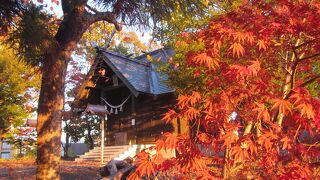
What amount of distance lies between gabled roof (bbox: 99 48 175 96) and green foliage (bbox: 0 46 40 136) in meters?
5.18

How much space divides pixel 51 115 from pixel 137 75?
1336 cm

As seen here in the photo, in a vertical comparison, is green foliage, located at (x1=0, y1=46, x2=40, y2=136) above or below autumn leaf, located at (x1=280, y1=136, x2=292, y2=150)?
above

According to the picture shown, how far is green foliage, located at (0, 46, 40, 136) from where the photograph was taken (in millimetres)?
19672

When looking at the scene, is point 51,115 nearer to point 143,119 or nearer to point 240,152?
point 240,152

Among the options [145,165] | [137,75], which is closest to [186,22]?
[137,75]

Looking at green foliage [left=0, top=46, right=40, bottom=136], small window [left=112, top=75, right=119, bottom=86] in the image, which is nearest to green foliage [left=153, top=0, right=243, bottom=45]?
small window [left=112, top=75, right=119, bottom=86]

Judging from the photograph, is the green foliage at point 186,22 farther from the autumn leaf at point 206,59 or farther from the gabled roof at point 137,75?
the autumn leaf at point 206,59

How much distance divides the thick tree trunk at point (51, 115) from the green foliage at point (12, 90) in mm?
15232

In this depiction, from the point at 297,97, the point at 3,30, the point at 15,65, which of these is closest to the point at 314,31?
the point at 297,97

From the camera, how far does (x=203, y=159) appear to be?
130 inches

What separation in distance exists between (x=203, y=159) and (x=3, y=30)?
4.01 metres

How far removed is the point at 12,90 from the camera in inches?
782

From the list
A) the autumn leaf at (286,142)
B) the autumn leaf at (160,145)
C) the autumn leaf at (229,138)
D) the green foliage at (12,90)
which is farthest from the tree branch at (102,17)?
the green foliage at (12,90)

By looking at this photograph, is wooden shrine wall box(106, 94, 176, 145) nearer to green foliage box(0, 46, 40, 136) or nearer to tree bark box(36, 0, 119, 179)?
green foliage box(0, 46, 40, 136)
